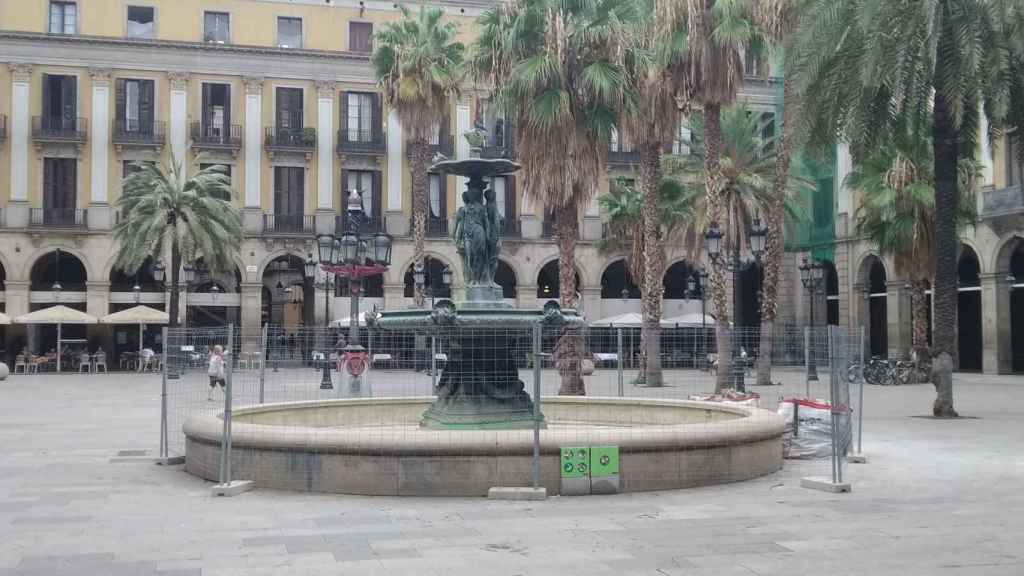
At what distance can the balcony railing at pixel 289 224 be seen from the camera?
149 ft

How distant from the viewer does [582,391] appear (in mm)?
23688

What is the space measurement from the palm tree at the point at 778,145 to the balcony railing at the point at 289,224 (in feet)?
73.1

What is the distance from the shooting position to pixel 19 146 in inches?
1695

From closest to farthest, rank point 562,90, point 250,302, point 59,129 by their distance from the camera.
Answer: point 562,90
point 59,129
point 250,302

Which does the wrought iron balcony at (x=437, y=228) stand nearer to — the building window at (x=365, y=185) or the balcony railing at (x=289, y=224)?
the building window at (x=365, y=185)

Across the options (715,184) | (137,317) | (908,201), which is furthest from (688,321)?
(137,317)

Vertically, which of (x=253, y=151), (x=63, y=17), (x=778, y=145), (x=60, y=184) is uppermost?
(x=63, y=17)

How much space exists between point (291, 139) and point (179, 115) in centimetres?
479

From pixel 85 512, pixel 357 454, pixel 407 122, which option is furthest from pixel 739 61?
pixel 85 512

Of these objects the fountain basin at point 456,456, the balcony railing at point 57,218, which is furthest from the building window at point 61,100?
the fountain basin at point 456,456

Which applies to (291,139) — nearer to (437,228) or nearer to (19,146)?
(437,228)

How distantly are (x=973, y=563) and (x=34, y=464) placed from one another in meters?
10.9

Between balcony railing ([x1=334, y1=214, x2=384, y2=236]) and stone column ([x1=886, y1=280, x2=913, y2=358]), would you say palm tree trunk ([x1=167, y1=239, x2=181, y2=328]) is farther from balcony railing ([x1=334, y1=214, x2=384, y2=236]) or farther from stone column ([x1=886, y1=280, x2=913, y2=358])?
stone column ([x1=886, y1=280, x2=913, y2=358])

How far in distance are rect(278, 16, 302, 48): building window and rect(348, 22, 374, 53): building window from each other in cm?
225
